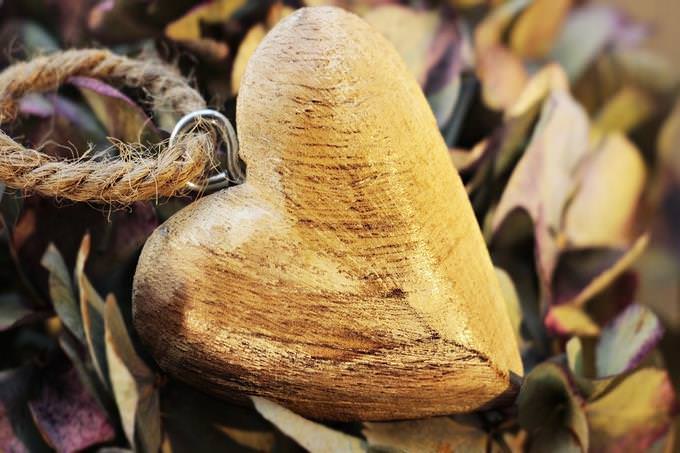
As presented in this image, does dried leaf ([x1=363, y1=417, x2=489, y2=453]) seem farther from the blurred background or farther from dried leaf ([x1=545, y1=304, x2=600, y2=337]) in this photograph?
the blurred background

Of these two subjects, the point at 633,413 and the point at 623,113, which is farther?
the point at 623,113

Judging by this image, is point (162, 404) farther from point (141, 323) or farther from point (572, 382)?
point (572, 382)

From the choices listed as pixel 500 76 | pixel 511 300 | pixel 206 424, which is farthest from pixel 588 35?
pixel 206 424

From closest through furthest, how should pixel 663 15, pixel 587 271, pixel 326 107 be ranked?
pixel 326 107 < pixel 587 271 < pixel 663 15

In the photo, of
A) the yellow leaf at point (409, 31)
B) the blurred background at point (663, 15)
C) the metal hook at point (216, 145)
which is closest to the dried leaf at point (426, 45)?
the yellow leaf at point (409, 31)

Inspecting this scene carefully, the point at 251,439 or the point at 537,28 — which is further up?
the point at 537,28

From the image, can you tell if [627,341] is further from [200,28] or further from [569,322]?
[200,28]

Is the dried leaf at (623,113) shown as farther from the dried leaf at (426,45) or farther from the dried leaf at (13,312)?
the dried leaf at (13,312)
